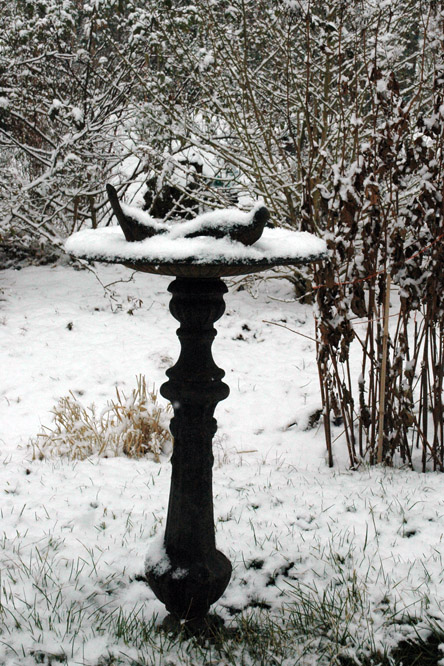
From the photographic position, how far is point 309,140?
3.19m

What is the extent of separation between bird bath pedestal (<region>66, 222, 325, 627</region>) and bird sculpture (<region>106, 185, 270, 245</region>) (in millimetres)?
38

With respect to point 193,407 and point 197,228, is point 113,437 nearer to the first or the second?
point 193,407

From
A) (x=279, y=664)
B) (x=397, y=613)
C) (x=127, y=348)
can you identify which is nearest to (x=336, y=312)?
(x=397, y=613)

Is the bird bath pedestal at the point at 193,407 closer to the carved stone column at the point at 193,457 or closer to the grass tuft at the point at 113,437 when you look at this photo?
the carved stone column at the point at 193,457

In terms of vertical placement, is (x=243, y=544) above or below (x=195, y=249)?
below

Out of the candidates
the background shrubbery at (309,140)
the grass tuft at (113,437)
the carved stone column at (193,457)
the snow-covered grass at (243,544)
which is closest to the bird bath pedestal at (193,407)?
the carved stone column at (193,457)

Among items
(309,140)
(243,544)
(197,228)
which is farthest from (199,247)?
(309,140)

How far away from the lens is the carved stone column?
1701 millimetres

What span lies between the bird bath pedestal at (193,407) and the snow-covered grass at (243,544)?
0.16 metres

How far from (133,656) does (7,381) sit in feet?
11.3

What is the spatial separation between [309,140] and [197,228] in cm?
194

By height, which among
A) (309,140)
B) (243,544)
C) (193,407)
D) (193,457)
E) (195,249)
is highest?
(309,140)

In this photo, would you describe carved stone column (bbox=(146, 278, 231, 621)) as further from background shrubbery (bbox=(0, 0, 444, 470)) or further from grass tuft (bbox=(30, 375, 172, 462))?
grass tuft (bbox=(30, 375, 172, 462))

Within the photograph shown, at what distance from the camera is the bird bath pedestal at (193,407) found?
1541 mm
